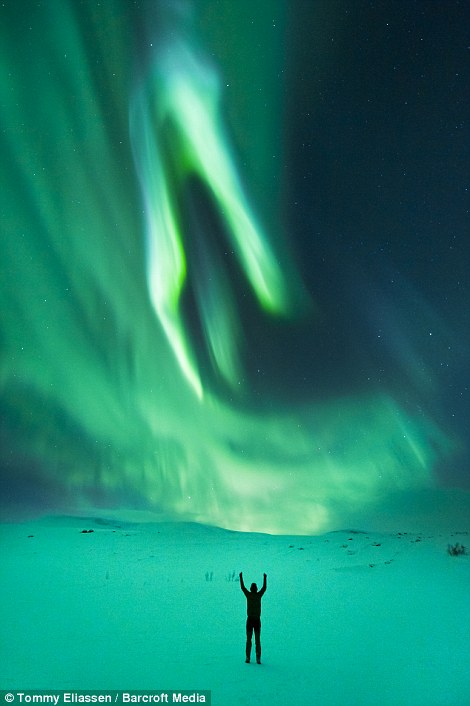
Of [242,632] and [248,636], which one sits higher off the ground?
[248,636]

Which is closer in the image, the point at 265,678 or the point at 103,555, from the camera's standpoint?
the point at 265,678

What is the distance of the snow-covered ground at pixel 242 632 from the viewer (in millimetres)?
8141

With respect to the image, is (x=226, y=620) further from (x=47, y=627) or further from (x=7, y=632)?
(x=7, y=632)

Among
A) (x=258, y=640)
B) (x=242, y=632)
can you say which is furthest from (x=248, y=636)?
(x=242, y=632)

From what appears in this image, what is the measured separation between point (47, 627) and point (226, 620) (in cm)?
429

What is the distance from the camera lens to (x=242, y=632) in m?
11.7

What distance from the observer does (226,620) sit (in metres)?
13.0

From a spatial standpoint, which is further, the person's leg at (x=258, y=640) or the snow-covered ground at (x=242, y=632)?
the person's leg at (x=258, y=640)

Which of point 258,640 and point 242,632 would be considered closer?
point 258,640

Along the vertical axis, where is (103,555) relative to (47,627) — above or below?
above

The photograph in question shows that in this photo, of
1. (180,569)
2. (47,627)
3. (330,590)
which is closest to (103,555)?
(180,569)

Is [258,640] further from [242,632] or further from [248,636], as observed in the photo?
[242,632]

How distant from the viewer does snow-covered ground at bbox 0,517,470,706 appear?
320 inches

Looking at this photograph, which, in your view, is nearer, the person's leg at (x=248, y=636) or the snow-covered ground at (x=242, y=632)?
the snow-covered ground at (x=242, y=632)
